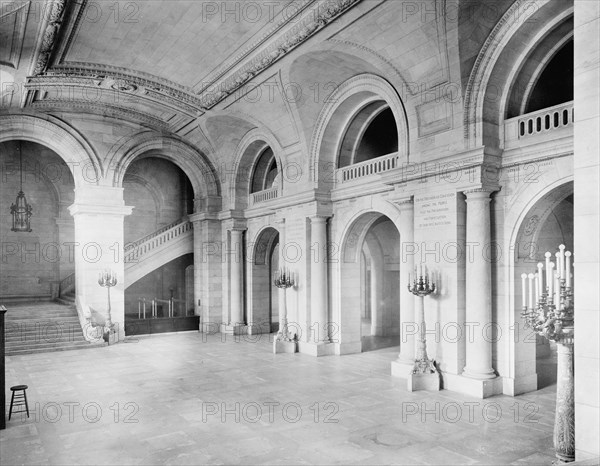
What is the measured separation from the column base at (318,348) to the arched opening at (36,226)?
11981mm

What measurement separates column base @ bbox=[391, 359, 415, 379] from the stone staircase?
980 cm

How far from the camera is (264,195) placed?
18.7 metres

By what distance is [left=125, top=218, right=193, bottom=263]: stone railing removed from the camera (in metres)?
19.5

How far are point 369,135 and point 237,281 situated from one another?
7.55 m

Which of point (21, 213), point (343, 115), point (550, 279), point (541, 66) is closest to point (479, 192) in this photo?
point (541, 66)

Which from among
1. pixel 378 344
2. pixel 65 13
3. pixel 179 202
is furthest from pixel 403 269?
pixel 179 202

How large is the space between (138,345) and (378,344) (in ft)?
25.8

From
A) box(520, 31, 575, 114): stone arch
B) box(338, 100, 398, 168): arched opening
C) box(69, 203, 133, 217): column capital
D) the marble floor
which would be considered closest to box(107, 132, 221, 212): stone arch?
box(69, 203, 133, 217): column capital

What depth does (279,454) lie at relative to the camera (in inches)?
282

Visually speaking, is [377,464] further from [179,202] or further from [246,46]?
[179,202]

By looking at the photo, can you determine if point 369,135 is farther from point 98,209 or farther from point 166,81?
point 98,209

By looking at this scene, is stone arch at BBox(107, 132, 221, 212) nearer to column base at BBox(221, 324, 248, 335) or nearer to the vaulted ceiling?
the vaulted ceiling

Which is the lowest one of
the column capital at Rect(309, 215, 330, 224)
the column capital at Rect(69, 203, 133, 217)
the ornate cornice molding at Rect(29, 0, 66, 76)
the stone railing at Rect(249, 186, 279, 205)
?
the column capital at Rect(309, 215, 330, 224)

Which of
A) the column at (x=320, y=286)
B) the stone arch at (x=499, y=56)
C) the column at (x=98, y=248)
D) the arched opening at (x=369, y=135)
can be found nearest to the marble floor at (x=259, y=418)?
the column at (x=320, y=286)
